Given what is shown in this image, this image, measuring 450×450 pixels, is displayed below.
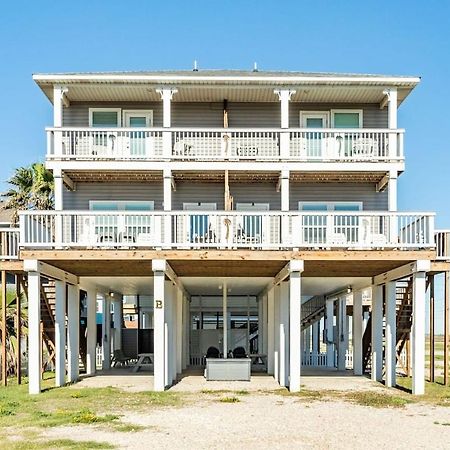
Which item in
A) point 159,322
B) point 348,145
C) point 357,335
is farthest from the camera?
point 357,335

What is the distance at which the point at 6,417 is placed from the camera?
14867 mm

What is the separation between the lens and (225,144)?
23312mm

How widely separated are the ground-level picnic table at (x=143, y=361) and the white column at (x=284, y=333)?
20.9ft

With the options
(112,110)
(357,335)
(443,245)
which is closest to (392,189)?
(443,245)

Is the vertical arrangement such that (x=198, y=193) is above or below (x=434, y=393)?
above

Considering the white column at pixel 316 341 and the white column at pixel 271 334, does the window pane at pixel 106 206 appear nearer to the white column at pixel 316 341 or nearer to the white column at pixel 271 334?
the white column at pixel 271 334

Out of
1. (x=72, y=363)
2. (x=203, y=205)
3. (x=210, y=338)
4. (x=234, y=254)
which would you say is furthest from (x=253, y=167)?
(x=210, y=338)

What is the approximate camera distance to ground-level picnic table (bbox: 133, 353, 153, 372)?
86.9ft

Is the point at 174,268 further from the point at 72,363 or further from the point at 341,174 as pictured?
the point at 341,174

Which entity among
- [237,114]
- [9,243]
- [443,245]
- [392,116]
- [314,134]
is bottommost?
[443,245]

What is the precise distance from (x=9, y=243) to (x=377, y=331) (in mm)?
11690

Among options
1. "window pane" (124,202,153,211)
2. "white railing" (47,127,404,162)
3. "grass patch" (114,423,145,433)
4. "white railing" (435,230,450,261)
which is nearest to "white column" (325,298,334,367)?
"white railing" (47,127,404,162)

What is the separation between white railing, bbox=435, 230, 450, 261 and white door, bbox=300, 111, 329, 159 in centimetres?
448

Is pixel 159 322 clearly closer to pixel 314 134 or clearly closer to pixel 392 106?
pixel 314 134
